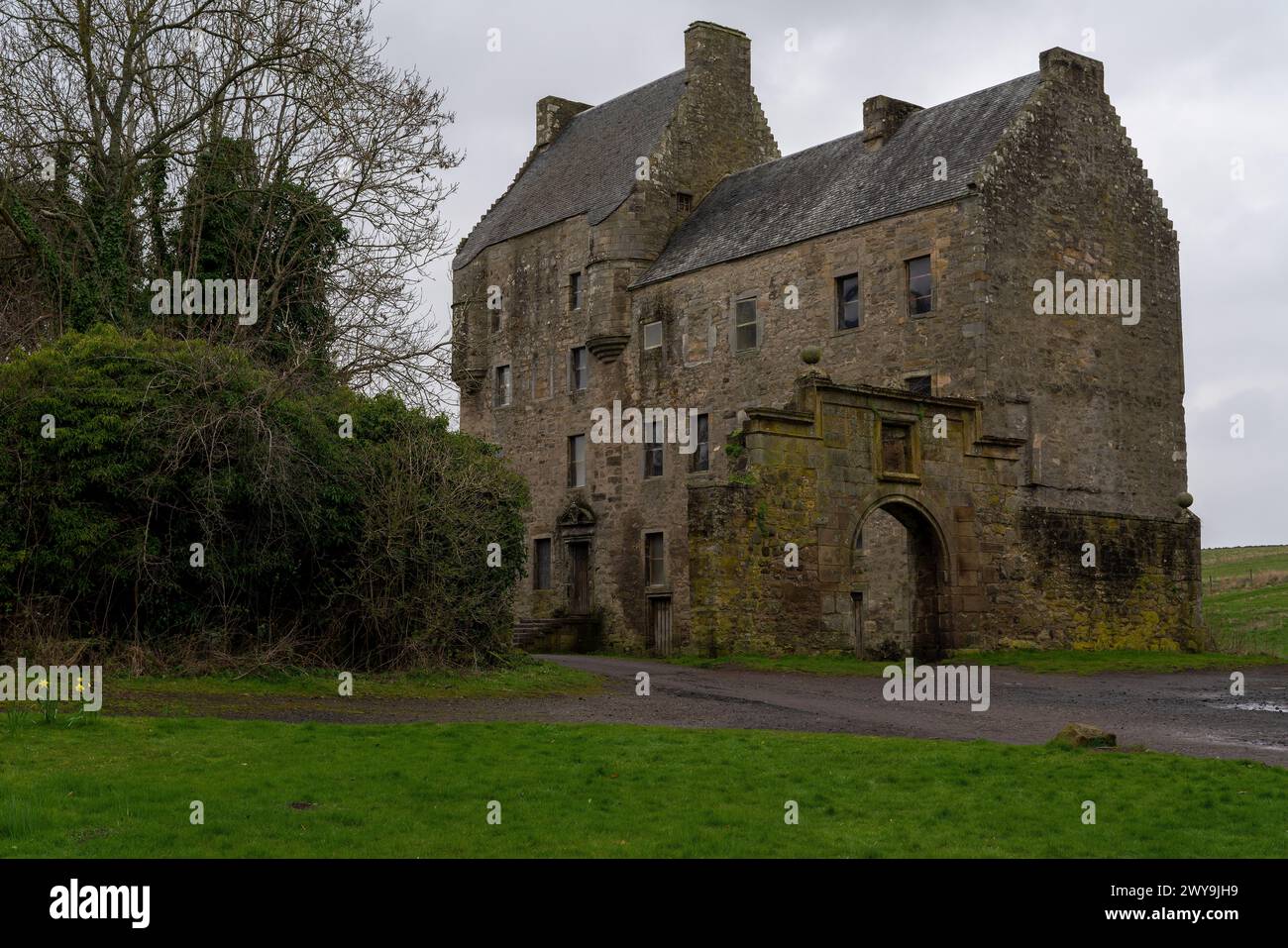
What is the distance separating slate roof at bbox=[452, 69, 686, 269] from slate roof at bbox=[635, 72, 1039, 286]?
8.24 feet

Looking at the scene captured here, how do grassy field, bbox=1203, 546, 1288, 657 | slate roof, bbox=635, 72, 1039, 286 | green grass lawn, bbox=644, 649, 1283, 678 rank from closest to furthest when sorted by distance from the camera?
1. green grass lawn, bbox=644, 649, 1283, 678
2. slate roof, bbox=635, 72, 1039, 286
3. grassy field, bbox=1203, 546, 1288, 657

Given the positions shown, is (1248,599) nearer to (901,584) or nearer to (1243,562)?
(1243,562)

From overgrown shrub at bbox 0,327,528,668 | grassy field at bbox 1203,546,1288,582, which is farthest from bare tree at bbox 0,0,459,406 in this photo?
grassy field at bbox 1203,546,1288,582

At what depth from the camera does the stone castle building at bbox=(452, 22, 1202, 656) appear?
26203mm

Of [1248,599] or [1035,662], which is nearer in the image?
A: [1035,662]

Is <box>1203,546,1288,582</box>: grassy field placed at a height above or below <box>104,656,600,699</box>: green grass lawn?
above

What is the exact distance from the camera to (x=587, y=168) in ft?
140

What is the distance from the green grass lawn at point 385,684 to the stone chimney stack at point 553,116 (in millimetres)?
30724

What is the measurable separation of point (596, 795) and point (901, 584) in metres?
21.7

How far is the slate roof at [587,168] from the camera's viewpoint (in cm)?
4028

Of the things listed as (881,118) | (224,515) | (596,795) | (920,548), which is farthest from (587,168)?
(596,795)

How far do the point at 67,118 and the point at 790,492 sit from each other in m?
13.7

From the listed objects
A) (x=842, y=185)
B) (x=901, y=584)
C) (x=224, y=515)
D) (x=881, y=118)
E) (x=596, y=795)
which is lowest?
(x=596, y=795)

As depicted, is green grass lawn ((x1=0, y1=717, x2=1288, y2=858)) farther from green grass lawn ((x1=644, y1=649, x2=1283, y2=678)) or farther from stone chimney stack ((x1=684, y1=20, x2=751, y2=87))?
stone chimney stack ((x1=684, y1=20, x2=751, y2=87))
